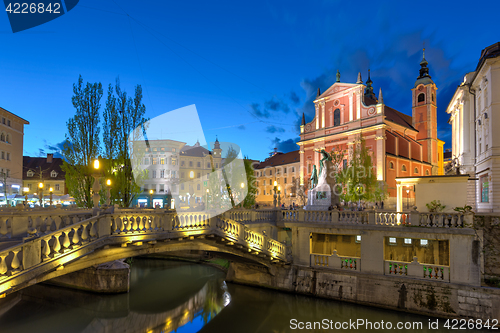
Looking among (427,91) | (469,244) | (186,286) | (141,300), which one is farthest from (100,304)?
(427,91)

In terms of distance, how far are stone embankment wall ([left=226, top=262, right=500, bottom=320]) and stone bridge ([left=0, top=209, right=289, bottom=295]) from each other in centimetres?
416

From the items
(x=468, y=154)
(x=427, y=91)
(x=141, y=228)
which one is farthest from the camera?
(x=427, y=91)

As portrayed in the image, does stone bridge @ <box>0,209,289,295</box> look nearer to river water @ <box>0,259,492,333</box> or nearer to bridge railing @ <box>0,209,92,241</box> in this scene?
bridge railing @ <box>0,209,92,241</box>

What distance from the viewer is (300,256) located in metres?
19.2

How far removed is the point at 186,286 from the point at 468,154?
3165cm

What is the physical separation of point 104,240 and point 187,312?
9.67 meters

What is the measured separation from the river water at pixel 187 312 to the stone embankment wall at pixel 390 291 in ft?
1.71

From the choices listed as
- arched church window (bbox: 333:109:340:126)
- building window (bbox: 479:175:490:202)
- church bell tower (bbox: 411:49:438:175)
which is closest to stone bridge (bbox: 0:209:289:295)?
building window (bbox: 479:175:490:202)

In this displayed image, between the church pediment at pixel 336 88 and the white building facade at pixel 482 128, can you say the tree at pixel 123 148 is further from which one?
the church pediment at pixel 336 88

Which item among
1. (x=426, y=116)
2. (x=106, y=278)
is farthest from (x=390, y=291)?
(x=426, y=116)

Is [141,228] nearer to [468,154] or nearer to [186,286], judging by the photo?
[186,286]

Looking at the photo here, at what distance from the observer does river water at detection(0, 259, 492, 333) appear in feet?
48.8

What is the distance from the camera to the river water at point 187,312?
1488cm

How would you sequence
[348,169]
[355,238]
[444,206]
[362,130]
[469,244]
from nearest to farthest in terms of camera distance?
Answer: 1. [469,244]
2. [444,206]
3. [355,238]
4. [348,169]
5. [362,130]
